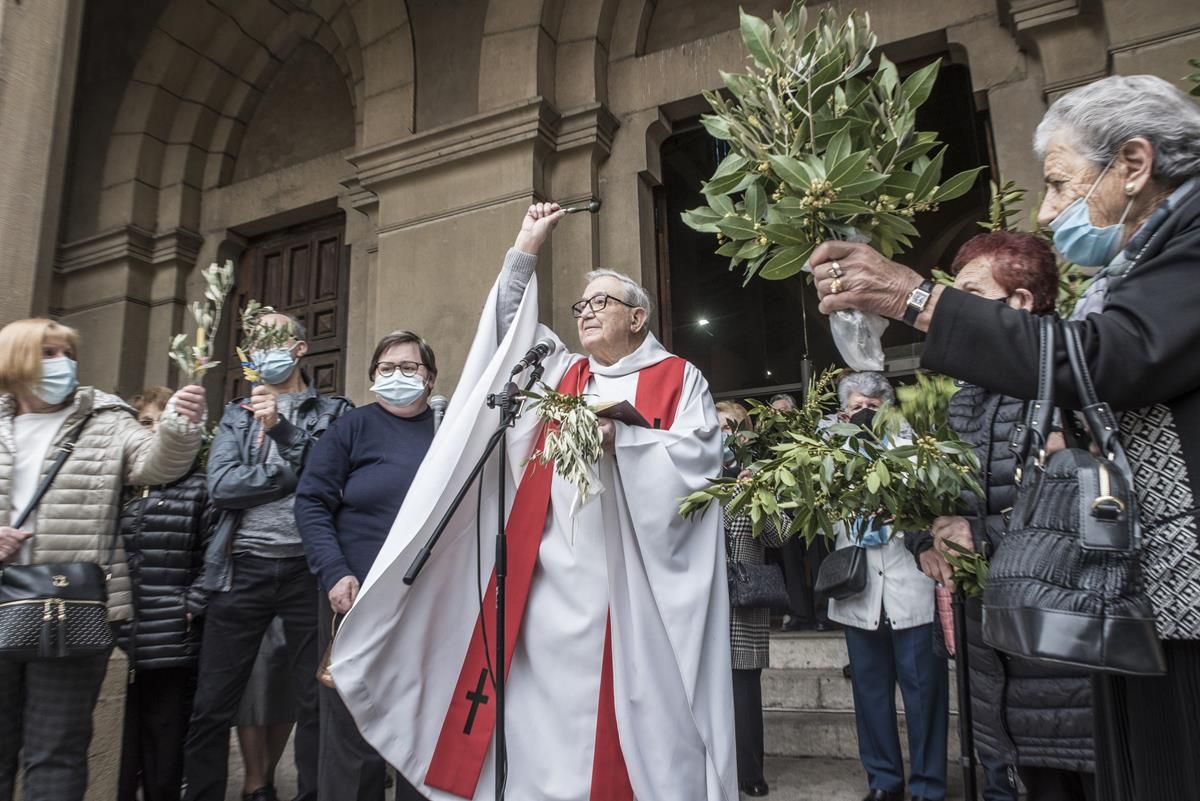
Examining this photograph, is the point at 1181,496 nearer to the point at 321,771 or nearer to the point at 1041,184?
the point at 321,771

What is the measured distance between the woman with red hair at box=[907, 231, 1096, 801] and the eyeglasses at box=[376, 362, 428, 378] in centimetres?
209

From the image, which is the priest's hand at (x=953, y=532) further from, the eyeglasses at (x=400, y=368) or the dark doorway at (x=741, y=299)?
the dark doorway at (x=741, y=299)

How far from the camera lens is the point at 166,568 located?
361 centimetres

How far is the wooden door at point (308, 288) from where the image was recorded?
25.1 feet

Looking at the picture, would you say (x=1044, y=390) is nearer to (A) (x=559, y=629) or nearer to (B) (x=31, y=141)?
(A) (x=559, y=629)

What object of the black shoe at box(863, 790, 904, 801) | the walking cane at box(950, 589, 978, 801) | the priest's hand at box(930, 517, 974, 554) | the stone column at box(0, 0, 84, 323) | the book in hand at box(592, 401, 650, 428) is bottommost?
the black shoe at box(863, 790, 904, 801)

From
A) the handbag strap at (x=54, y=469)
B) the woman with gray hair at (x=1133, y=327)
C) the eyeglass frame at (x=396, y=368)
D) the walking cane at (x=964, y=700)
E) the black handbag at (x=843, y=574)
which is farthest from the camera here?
the black handbag at (x=843, y=574)

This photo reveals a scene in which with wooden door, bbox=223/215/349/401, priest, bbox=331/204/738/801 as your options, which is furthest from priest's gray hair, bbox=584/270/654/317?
wooden door, bbox=223/215/349/401

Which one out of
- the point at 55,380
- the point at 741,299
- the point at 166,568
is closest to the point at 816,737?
the point at 166,568

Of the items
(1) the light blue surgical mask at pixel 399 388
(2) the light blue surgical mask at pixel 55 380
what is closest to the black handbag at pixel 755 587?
(1) the light blue surgical mask at pixel 399 388

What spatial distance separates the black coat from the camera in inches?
A: 138

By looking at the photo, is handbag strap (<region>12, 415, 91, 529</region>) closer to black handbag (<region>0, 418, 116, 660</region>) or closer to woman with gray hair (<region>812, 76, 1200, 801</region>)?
black handbag (<region>0, 418, 116, 660</region>)

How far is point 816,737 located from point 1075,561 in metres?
3.40

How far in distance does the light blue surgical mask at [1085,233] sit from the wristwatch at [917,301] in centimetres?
31
